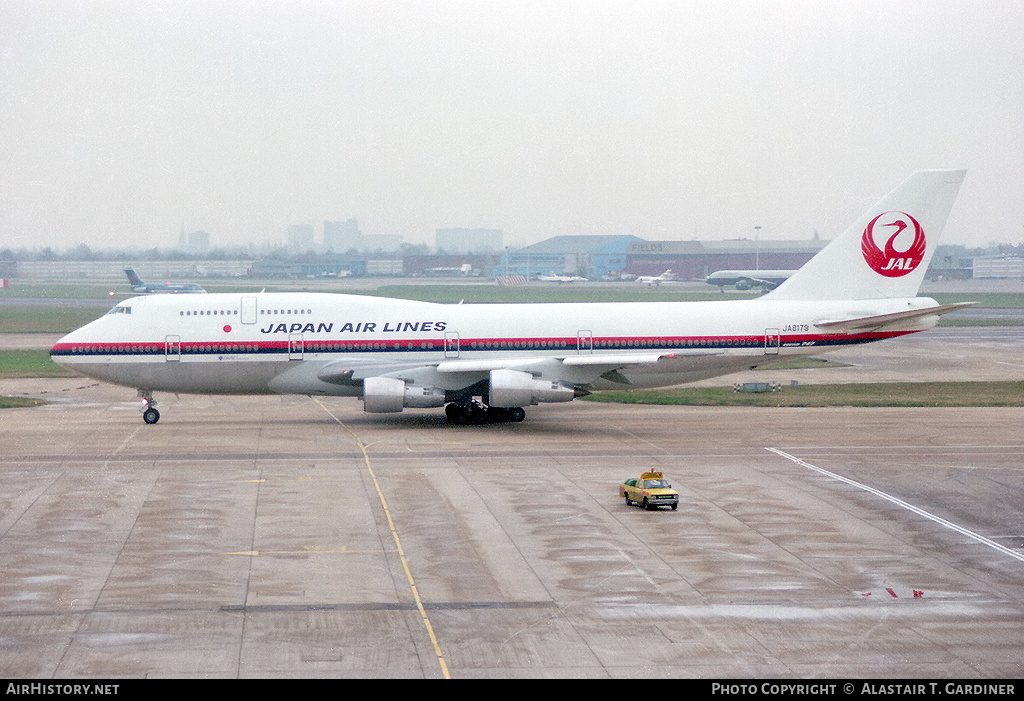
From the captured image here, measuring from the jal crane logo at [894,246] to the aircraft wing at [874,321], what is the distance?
2.27m

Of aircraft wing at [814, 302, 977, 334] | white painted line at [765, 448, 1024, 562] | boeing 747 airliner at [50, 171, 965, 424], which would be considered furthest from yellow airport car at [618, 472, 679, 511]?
aircraft wing at [814, 302, 977, 334]

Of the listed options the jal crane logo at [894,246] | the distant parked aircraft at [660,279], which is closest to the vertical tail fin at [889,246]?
the jal crane logo at [894,246]

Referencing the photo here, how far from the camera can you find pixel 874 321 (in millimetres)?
42438

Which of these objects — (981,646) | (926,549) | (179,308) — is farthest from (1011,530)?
(179,308)

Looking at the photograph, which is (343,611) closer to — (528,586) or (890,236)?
(528,586)

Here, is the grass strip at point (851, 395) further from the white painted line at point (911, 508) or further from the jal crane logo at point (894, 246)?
the white painted line at point (911, 508)

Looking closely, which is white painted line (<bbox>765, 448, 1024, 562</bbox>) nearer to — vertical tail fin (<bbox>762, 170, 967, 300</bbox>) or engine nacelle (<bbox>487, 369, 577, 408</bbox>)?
engine nacelle (<bbox>487, 369, 577, 408</bbox>)

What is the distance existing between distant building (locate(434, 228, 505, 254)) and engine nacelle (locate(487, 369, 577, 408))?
106 meters

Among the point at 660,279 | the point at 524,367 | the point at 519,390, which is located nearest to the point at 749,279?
the point at 660,279

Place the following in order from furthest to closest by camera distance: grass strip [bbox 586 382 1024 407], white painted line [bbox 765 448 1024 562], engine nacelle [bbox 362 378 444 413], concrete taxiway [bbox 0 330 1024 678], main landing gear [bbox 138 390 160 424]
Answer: grass strip [bbox 586 382 1024 407] → main landing gear [bbox 138 390 160 424] → engine nacelle [bbox 362 378 444 413] → white painted line [bbox 765 448 1024 562] → concrete taxiway [bbox 0 330 1024 678]

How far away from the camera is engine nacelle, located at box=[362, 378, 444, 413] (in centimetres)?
4034

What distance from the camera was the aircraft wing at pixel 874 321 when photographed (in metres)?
42.0

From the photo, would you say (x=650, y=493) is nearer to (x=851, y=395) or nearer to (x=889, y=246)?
(x=889, y=246)

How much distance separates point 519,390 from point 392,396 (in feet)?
15.2
